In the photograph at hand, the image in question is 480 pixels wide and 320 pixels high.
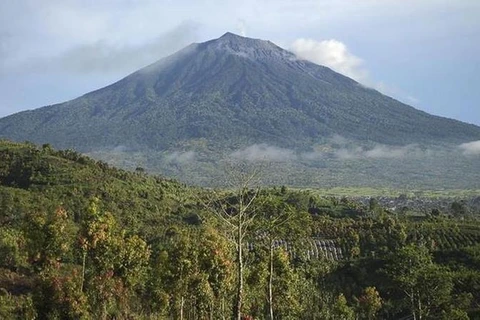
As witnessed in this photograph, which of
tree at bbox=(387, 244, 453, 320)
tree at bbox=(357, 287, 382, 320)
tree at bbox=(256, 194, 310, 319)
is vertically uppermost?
tree at bbox=(256, 194, 310, 319)

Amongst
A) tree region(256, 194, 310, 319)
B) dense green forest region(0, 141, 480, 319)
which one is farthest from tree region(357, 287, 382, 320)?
tree region(256, 194, 310, 319)

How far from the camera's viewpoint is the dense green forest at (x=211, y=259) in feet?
86.8

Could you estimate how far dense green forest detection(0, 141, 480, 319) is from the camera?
26469 millimetres

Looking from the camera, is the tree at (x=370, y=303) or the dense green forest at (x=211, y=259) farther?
the tree at (x=370, y=303)

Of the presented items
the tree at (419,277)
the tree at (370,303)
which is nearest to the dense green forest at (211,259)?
the tree at (419,277)

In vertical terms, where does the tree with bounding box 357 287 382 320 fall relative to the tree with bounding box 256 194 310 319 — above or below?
below

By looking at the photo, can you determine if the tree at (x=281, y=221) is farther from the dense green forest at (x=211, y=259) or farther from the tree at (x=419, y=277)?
the tree at (x=419, y=277)

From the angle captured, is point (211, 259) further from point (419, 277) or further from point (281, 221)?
point (419, 277)

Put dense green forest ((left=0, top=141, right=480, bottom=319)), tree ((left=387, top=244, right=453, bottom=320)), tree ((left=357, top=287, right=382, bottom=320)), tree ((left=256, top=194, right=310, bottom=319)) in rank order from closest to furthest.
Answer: tree ((left=256, top=194, right=310, bottom=319)), dense green forest ((left=0, top=141, right=480, bottom=319)), tree ((left=387, top=244, right=453, bottom=320)), tree ((left=357, top=287, right=382, bottom=320))

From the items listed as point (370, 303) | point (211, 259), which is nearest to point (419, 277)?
point (211, 259)

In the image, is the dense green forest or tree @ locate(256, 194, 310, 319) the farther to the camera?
the dense green forest

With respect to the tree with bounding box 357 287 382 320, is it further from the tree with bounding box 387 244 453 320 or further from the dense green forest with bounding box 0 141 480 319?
the tree with bounding box 387 244 453 320

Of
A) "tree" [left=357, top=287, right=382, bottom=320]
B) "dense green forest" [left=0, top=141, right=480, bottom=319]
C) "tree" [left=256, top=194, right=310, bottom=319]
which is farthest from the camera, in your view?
"tree" [left=357, top=287, right=382, bottom=320]

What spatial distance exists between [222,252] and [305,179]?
420ft
